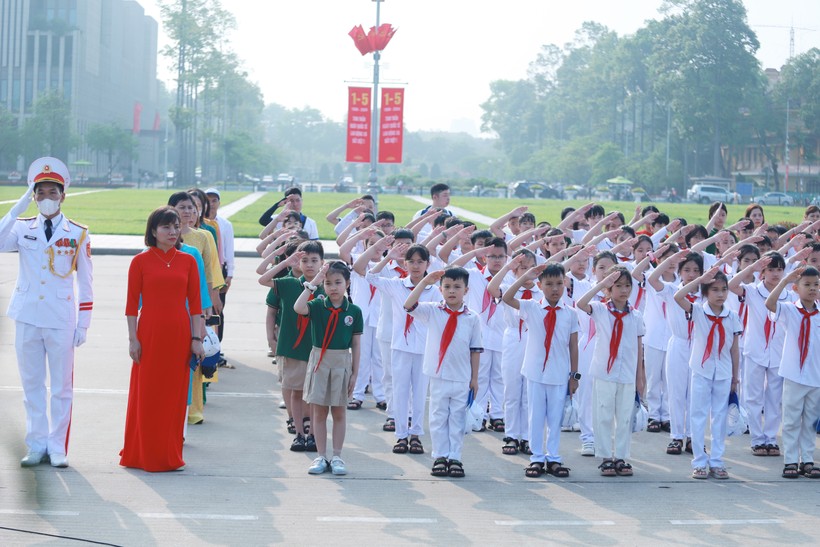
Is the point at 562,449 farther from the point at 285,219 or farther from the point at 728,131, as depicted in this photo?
the point at 728,131

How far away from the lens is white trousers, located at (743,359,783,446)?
315 inches

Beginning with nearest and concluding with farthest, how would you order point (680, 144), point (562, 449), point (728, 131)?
point (562, 449)
point (728, 131)
point (680, 144)

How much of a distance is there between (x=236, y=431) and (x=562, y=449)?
8.20 feet

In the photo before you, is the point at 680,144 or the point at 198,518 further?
the point at 680,144

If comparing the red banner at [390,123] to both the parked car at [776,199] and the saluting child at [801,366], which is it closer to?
the saluting child at [801,366]

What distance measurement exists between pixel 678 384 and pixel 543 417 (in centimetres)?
134

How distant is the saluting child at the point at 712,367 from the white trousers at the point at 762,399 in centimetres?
90

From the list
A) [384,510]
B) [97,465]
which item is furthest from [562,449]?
[97,465]

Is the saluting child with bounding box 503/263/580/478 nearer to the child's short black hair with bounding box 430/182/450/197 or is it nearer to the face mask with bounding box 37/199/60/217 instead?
the face mask with bounding box 37/199/60/217

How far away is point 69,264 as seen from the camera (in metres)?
6.80

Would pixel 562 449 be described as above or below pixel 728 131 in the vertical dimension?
below

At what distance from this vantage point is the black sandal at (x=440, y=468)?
6.91 m

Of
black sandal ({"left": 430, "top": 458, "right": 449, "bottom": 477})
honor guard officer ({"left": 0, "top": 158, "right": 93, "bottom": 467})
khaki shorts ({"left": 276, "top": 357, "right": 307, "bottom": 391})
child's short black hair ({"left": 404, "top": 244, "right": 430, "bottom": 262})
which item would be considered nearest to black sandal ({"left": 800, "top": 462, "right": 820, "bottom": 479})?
black sandal ({"left": 430, "top": 458, "right": 449, "bottom": 477})

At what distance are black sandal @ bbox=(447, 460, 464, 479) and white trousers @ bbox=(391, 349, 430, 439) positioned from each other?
73 cm
